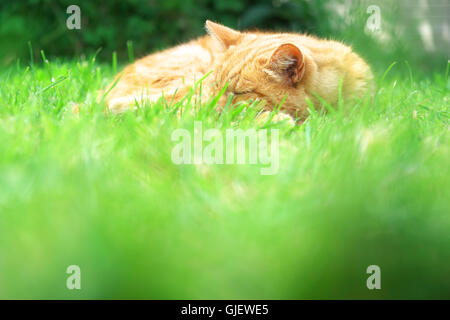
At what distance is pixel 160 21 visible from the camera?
4652mm

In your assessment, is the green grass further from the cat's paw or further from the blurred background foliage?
the blurred background foliage

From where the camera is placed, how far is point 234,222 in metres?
0.84

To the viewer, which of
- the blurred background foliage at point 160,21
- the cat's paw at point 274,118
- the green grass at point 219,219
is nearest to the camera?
the green grass at point 219,219

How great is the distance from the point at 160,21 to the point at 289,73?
3.22 m

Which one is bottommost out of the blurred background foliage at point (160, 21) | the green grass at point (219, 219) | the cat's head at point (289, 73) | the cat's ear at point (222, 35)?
the green grass at point (219, 219)

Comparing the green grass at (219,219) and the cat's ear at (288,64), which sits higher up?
the cat's ear at (288,64)

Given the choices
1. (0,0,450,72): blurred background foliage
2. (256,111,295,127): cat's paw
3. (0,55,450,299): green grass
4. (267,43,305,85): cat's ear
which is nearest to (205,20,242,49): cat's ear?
(267,43,305,85): cat's ear

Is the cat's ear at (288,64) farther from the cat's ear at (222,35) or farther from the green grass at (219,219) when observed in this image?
the green grass at (219,219)

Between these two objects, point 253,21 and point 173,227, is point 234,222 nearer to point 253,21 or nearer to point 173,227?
point 173,227

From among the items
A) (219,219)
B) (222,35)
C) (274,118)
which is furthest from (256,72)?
(219,219)

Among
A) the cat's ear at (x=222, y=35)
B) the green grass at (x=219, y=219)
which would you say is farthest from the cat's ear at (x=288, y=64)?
the green grass at (x=219, y=219)

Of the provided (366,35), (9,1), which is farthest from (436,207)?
(9,1)

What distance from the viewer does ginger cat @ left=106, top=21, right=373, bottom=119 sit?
1.78 metres

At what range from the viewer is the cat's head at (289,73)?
5.78 ft
